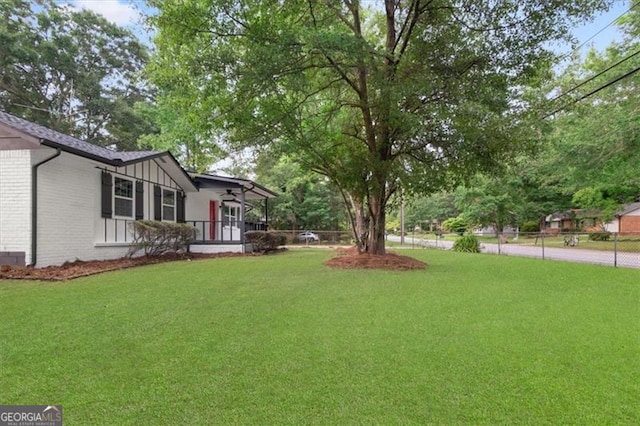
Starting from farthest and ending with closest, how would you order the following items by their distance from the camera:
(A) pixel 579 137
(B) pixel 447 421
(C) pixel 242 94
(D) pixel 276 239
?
(D) pixel 276 239, (A) pixel 579 137, (C) pixel 242 94, (B) pixel 447 421

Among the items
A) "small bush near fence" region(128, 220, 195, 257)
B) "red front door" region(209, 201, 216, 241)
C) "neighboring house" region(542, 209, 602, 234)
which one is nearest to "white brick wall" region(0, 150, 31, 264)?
"small bush near fence" region(128, 220, 195, 257)

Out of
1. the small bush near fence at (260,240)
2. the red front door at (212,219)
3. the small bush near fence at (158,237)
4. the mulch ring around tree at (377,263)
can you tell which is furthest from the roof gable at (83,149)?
the mulch ring around tree at (377,263)

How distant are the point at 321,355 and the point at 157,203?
452 inches

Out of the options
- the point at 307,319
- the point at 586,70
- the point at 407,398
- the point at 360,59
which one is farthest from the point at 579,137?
the point at 407,398

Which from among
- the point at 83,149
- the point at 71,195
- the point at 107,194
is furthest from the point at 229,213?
the point at 71,195

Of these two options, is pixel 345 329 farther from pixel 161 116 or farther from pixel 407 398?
pixel 161 116

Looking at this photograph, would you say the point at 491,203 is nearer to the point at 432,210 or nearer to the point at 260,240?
the point at 260,240

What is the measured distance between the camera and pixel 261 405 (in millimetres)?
2420

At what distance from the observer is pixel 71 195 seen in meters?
9.28

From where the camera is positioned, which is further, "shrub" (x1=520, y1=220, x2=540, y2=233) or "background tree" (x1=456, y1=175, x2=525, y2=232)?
"shrub" (x1=520, y1=220, x2=540, y2=233)

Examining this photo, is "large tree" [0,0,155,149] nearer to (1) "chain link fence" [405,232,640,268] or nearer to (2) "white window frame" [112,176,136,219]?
(2) "white window frame" [112,176,136,219]

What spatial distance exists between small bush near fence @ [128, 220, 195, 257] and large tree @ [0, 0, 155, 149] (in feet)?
39.2

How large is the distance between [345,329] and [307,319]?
1.98 ft

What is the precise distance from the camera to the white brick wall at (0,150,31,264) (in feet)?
26.9
